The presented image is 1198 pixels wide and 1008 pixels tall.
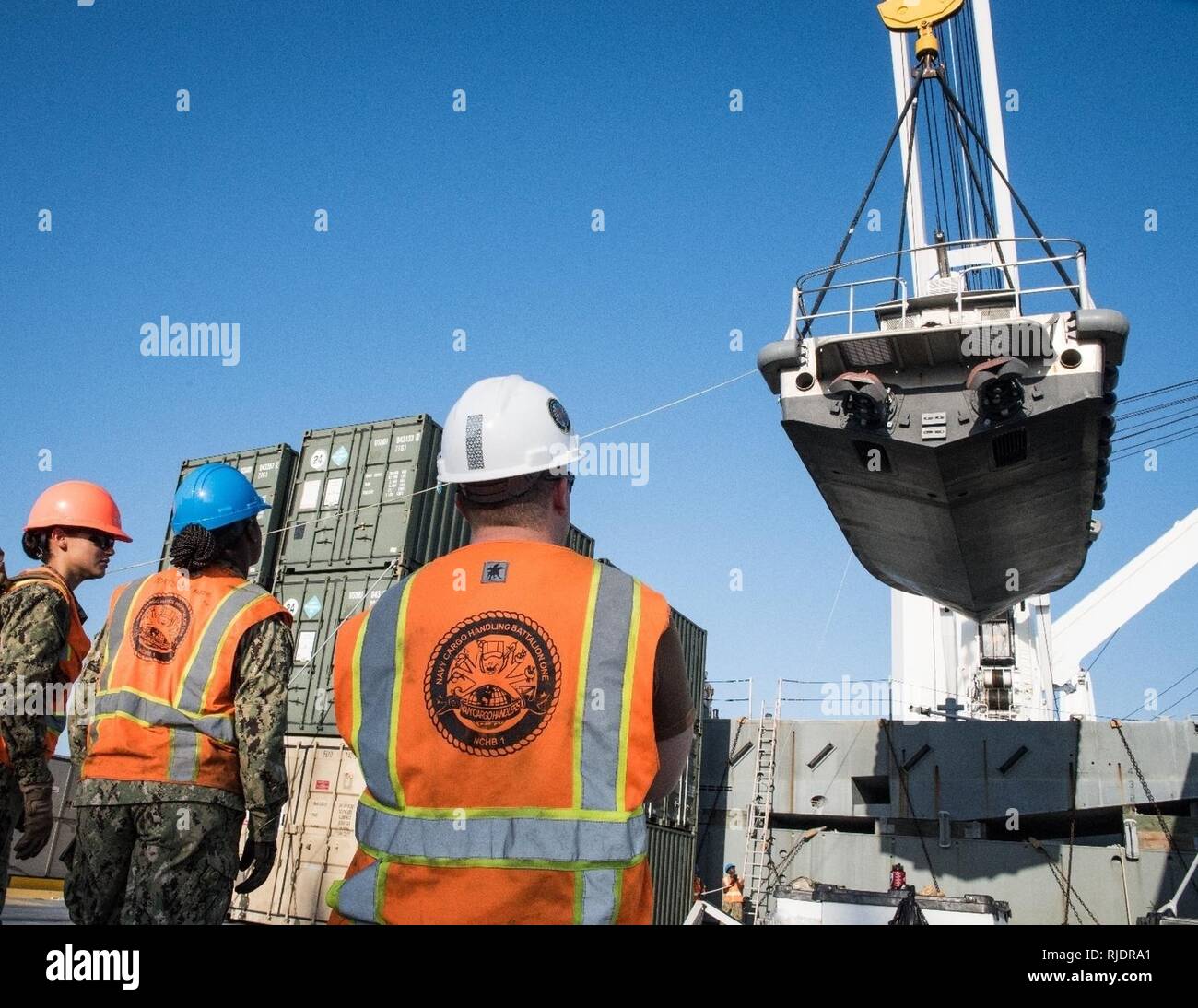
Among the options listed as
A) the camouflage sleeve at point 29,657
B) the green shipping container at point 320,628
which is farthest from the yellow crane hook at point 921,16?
the camouflage sleeve at point 29,657

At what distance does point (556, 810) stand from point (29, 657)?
309 centimetres

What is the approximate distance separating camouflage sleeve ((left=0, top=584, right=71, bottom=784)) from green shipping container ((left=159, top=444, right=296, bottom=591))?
1007 centimetres

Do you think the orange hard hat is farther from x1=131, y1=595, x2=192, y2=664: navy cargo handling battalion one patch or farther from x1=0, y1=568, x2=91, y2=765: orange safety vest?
x1=131, y1=595, x2=192, y2=664: navy cargo handling battalion one patch

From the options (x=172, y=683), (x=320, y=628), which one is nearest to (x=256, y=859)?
(x=172, y=683)

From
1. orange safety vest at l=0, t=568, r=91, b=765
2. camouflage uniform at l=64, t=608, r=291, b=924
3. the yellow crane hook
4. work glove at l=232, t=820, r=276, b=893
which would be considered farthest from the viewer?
the yellow crane hook

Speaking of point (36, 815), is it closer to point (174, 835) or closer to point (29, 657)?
point (29, 657)

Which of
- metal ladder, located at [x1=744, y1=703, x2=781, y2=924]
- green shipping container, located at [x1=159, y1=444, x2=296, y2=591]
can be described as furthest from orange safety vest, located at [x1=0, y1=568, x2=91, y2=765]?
metal ladder, located at [x1=744, y1=703, x2=781, y2=924]

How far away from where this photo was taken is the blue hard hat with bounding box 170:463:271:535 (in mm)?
3773

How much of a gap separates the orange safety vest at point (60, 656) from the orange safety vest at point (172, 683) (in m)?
0.51

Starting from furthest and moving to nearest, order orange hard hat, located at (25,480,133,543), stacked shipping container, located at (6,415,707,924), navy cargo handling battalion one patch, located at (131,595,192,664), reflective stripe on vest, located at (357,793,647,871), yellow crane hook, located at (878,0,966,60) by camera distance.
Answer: stacked shipping container, located at (6,415,707,924)
yellow crane hook, located at (878,0,966,60)
orange hard hat, located at (25,480,133,543)
navy cargo handling battalion one patch, located at (131,595,192,664)
reflective stripe on vest, located at (357,793,647,871)

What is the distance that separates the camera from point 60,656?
3918 millimetres
